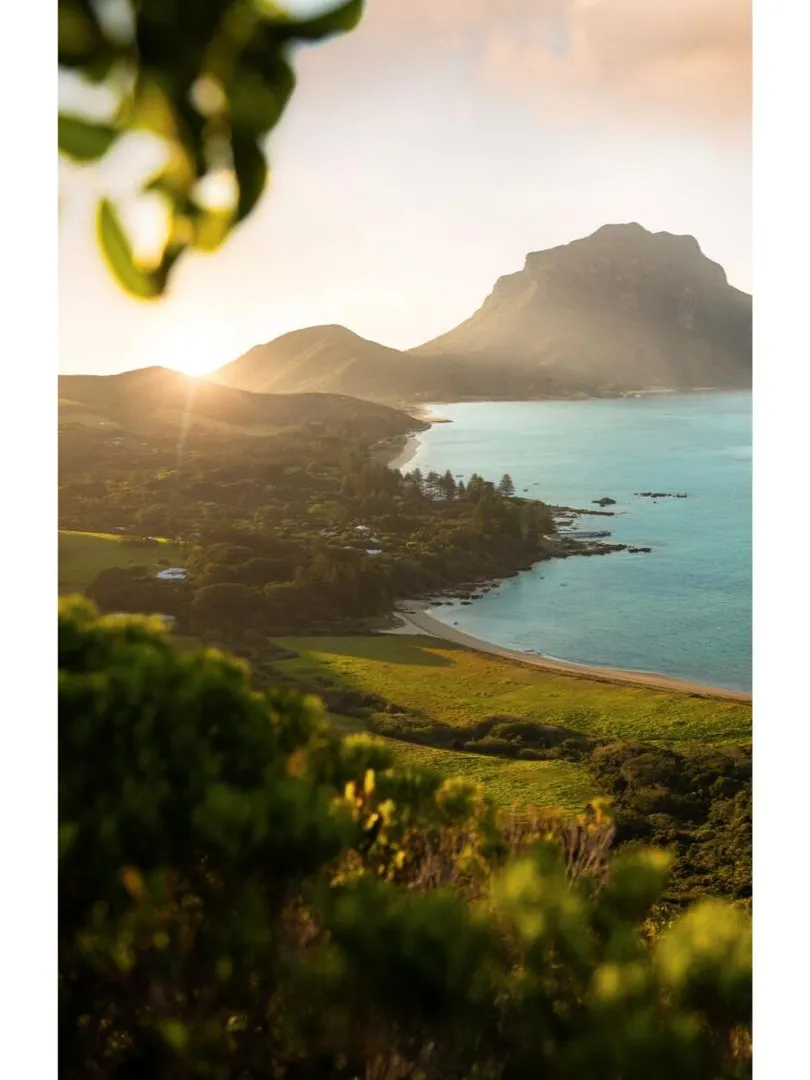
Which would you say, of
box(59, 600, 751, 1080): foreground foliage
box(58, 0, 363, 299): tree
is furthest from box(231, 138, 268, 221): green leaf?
box(59, 600, 751, 1080): foreground foliage

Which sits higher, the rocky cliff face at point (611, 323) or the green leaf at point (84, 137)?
the rocky cliff face at point (611, 323)

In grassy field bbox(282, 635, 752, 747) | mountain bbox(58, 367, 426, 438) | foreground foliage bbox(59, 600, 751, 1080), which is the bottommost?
foreground foliage bbox(59, 600, 751, 1080)

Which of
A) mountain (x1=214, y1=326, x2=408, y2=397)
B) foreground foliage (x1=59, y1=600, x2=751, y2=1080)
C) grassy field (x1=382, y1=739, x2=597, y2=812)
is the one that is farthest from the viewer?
mountain (x1=214, y1=326, x2=408, y2=397)

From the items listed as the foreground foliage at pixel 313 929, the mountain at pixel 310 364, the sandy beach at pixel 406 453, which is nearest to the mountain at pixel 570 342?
the mountain at pixel 310 364

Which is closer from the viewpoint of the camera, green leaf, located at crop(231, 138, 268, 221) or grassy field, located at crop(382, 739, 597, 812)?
green leaf, located at crop(231, 138, 268, 221)

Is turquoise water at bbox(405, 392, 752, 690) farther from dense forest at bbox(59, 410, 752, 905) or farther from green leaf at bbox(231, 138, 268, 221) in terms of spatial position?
green leaf at bbox(231, 138, 268, 221)

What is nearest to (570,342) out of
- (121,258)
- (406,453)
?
(406,453)
